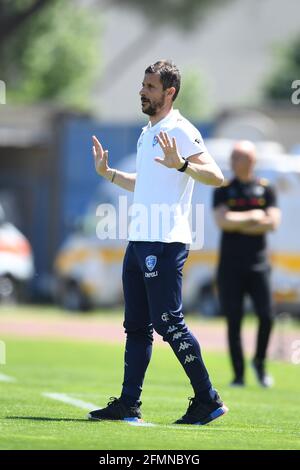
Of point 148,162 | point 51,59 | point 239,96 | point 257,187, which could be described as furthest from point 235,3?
point 148,162

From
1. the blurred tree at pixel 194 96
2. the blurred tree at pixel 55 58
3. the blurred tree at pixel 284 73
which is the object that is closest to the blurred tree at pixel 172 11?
the blurred tree at pixel 55 58

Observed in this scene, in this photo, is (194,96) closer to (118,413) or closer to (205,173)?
(118,413)

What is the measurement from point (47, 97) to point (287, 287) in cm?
3397

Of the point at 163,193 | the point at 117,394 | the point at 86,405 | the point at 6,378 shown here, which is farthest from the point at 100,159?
the point at 6,378

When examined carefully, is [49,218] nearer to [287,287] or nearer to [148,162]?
[287,287]

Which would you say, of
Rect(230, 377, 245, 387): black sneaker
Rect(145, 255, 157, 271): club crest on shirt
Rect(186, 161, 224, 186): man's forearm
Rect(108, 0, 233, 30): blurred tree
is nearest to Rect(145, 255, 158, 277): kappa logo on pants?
Rect(145, 255, 157, 271): club crest on shirt

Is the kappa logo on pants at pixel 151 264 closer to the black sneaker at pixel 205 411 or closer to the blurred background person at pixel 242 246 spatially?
the black sneaker at pixel 205 411

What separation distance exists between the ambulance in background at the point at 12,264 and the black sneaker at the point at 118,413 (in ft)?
69.4

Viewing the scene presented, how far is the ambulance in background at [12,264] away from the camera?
29.9 meters

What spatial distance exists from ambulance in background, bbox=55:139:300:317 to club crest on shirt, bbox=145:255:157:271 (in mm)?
15207

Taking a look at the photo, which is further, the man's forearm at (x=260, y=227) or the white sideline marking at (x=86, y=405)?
the man's forearm at (x=260, y=227)

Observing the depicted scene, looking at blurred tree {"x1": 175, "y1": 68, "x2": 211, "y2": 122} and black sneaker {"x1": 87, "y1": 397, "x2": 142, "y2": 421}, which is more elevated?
blurred tree {"x1": 175, "y1": 68, "x2": 211, "y2": 122}

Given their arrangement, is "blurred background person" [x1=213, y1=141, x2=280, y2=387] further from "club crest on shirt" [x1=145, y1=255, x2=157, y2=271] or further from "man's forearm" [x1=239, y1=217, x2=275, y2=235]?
"club crest on shirt" [x1=145, y1=255, x2=157, y2=271]

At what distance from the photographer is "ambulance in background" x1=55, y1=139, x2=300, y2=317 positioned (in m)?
25.6
